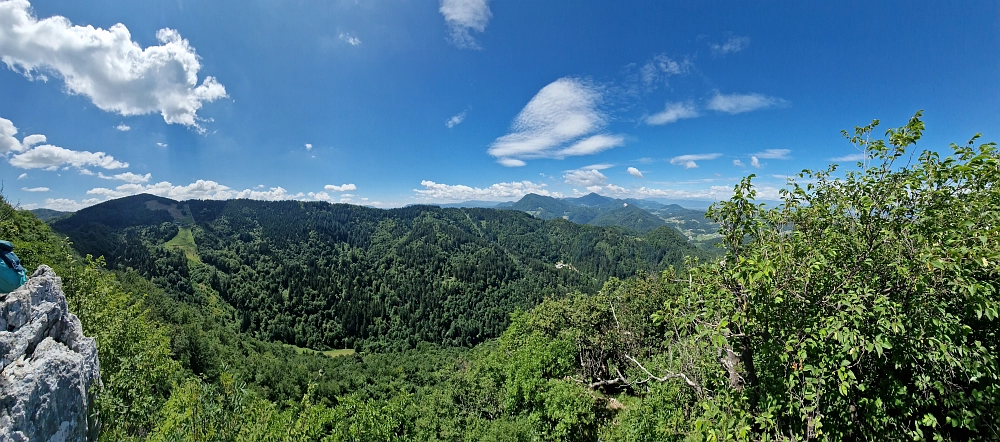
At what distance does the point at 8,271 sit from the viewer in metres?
9.24

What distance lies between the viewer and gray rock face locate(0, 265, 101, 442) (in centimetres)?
902

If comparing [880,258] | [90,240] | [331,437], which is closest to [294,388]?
[331,437]

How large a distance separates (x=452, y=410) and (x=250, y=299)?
182m

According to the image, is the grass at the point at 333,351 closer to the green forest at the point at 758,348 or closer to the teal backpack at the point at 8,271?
the green forest at the point at 758,348

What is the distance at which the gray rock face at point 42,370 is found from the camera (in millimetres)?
9016

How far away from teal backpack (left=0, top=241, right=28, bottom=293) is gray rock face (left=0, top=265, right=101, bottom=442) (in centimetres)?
64

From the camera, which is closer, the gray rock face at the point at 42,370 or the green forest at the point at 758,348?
the green forest at the point at 758,348

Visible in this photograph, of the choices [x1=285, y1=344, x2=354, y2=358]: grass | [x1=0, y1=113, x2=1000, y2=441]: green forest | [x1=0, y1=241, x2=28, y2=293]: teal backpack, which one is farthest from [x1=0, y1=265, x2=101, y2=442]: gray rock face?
[x1=285, y1=344, x2=354, y2=358]: grass

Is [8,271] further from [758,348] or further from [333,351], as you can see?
[333,351]

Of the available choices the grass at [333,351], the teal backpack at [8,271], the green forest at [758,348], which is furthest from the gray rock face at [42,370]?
the grass at [333,351]

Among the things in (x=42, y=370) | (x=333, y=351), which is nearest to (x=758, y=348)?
(x=42, y=370)

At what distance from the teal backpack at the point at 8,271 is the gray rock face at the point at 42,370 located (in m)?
0.64

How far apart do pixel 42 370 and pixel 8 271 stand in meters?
2.89

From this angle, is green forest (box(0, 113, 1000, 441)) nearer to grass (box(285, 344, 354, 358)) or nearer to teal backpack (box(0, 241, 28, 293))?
teal backpack (box(0, 241, 28, 293))
